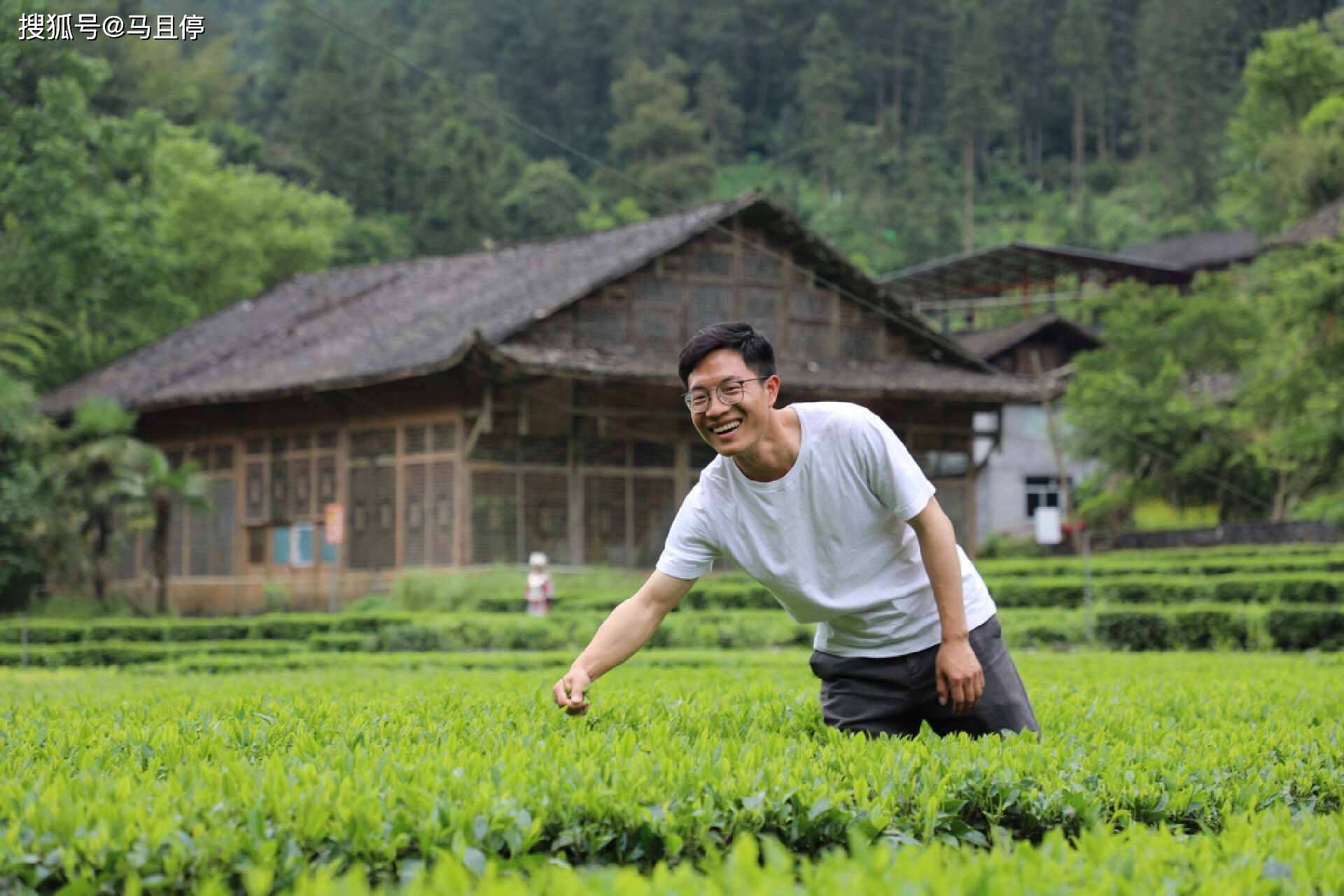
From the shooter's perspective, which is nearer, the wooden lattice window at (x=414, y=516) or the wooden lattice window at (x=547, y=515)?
the wooden lattice window at (x=547, y=515)

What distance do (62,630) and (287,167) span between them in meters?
47.3

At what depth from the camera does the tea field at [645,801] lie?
3588 mm

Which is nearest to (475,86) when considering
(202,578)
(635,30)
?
(635,30)

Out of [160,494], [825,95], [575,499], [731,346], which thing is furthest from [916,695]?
[825,95]

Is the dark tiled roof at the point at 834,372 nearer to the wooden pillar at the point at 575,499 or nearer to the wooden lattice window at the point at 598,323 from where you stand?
the wooden lattice window at the point at 598,323

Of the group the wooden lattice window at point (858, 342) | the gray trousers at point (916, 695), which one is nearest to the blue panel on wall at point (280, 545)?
the wooden lattice window at point (858, 342)

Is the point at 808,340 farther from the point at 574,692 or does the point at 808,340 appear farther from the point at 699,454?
the point at 574,692

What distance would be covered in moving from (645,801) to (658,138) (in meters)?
80.3

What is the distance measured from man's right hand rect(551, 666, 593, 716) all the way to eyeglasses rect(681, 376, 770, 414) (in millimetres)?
988

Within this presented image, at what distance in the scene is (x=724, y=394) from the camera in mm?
5594

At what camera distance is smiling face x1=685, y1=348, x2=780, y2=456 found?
557cm

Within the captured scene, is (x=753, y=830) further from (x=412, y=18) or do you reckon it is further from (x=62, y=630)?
(x=412, y=18)

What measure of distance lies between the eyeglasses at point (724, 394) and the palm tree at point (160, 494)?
81.1ft

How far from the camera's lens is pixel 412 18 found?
10125 centimetres
